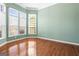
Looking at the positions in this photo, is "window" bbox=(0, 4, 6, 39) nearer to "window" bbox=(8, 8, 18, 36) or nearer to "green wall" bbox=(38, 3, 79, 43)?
"window" bbox=(8, 8, 18, 36)

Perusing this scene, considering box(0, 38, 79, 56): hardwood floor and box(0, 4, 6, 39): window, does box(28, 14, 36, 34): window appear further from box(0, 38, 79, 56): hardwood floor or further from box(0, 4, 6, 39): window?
box(0, 4, 6, 39): window

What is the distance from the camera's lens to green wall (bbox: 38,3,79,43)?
261cm

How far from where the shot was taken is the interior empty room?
8.58 ft

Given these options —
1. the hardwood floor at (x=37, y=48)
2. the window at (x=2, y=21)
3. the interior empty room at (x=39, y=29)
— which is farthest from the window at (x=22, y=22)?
the window at (x=2, y=21)

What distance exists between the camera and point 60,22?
269 cm

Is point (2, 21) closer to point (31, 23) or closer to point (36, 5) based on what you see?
point (31, 23)

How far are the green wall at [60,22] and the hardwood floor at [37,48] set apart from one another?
141mm

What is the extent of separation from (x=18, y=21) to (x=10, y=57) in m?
0.74

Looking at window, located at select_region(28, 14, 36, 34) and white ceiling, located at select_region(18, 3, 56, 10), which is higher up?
white ceiling, located at select_region(18, 3, 56, 10)

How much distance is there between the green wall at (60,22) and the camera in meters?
2.61

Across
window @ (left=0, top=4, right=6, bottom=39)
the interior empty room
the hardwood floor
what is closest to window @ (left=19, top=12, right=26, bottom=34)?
the interior empty room

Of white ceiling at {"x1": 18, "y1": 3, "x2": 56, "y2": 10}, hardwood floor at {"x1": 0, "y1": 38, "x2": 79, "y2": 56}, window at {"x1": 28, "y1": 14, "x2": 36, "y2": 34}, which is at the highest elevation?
white ceiling at {"x1": 18, "y1": 3, "x2": 56, "y2": 10}

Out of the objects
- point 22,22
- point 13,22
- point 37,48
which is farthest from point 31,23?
point 37,48

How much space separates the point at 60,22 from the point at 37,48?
0.72m
